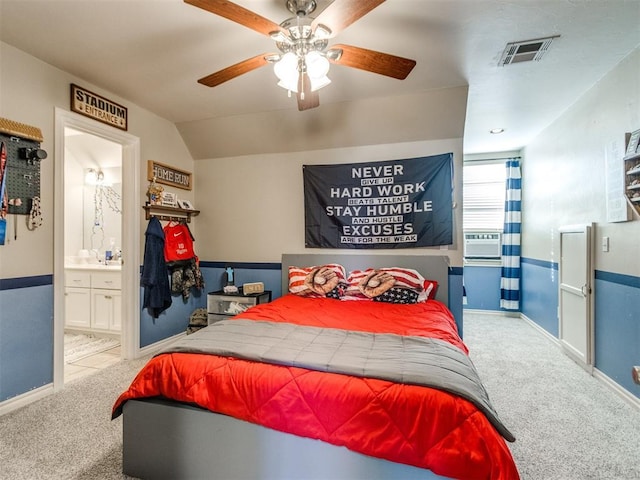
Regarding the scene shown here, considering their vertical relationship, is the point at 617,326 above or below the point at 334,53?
below

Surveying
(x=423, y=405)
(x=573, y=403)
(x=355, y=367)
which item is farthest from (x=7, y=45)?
(x=573, y=403)

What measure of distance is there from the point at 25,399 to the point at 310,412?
7.63ft

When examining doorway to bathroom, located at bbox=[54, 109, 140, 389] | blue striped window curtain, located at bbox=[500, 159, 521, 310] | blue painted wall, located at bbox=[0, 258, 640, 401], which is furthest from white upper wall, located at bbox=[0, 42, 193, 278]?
blue striped window curtain, located at bbox=[500, 159, 521, 310]

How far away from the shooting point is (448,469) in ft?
3.60

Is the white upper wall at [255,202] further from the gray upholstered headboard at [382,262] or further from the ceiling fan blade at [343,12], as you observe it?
the ceiling fan blade at [343,12]

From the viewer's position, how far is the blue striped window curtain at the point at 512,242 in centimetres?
451

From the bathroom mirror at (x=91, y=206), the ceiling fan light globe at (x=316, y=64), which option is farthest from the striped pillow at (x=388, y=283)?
the bathroom mirror at (x=91, y=206)

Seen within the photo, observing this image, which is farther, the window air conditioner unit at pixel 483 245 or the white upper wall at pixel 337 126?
the window air conditioner unit at pixel 483 245

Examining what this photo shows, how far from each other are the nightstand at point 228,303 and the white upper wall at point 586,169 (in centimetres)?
325

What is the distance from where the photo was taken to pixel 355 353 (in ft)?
4.97

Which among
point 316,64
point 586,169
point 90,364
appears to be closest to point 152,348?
point 90,364

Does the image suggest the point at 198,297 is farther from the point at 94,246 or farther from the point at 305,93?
the point at 305,93

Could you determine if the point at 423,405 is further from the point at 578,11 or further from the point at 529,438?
the point at 578,11

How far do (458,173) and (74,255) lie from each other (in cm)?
498
